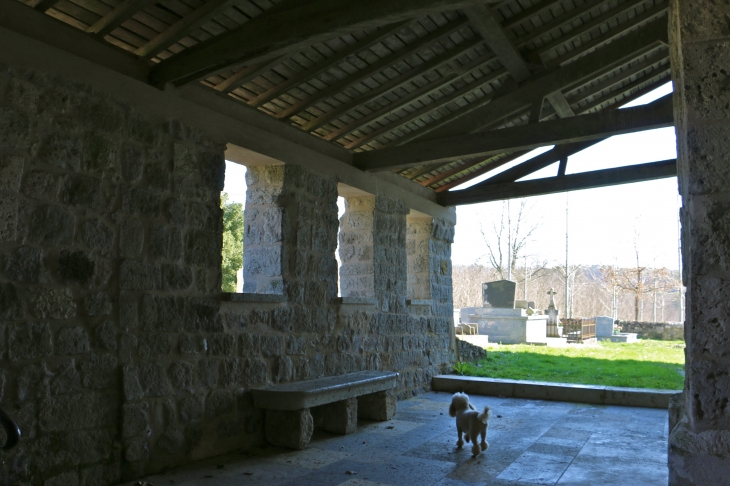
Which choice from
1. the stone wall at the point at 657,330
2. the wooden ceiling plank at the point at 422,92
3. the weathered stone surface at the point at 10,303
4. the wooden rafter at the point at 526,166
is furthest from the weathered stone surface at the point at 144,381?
the stone wall at the point at 657,330

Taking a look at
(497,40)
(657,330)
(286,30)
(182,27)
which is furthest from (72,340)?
(657,330)

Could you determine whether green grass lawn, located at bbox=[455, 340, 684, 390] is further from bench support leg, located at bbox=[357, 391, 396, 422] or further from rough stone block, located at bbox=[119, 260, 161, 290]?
rough stone block, located at bbox=[119, 260, 161, 290]

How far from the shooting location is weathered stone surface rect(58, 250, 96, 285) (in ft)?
11.0

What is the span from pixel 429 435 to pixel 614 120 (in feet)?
10.5

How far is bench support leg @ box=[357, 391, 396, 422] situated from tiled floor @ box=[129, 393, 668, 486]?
0.13m

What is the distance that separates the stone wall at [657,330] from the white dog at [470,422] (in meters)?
15.6

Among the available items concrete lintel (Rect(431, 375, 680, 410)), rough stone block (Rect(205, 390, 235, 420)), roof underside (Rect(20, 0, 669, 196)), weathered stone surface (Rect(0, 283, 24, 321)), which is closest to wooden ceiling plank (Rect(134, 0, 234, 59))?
roof underside (Rect(20, 0, 669, 196))

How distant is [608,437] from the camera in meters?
4.89

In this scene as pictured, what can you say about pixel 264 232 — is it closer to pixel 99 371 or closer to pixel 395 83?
pixel 395 83

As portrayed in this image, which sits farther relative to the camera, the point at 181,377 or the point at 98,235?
the point at 181,377

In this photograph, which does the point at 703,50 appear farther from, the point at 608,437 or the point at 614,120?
the point at 608,437

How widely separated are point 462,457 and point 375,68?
3249 millimetres

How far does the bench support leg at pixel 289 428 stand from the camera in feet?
14.5

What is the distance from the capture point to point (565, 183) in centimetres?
714
